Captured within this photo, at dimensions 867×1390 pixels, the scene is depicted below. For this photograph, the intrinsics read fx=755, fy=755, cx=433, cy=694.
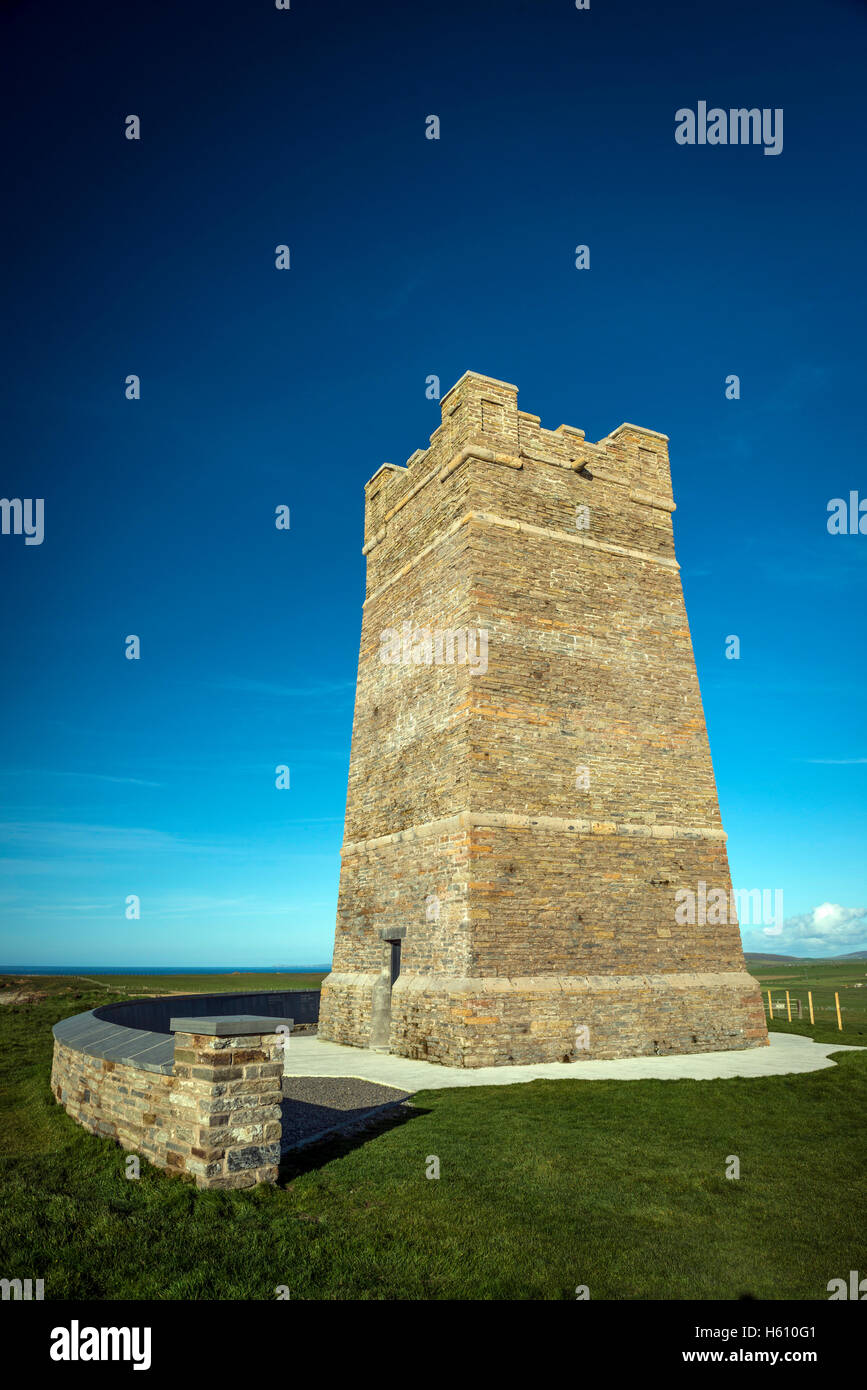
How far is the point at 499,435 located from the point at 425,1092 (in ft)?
39.6

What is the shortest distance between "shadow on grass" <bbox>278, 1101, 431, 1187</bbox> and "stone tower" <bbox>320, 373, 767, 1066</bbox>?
3419 millimetres

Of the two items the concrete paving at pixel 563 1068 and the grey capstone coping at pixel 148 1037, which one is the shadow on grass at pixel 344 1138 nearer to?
the grey capstone coping at pixel 148 1037

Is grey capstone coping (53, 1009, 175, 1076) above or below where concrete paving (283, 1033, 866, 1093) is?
above

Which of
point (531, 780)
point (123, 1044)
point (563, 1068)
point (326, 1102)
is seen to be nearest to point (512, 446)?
point (531, 780)

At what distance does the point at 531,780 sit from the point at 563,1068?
476 cm

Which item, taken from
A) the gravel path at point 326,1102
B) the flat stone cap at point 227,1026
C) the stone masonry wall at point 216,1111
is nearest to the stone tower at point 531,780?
the gravel path at point 326,1102

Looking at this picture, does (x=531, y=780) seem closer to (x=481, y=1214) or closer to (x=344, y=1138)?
(x=344, y=1138)

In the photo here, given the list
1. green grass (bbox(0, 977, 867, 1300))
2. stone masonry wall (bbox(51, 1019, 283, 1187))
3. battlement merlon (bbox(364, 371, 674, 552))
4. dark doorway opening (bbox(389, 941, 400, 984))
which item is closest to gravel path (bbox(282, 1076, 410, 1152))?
green grass (bbox(0, 977, 867, 1300))

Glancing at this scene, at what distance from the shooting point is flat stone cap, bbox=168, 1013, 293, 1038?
5754 millimetres

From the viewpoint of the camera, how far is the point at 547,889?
13461mm

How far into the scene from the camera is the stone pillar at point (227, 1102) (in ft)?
18.7

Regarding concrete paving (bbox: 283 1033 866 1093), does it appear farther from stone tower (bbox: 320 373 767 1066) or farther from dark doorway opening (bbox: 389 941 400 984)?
dark doorway opening (bbox: 389 941 400 984)
